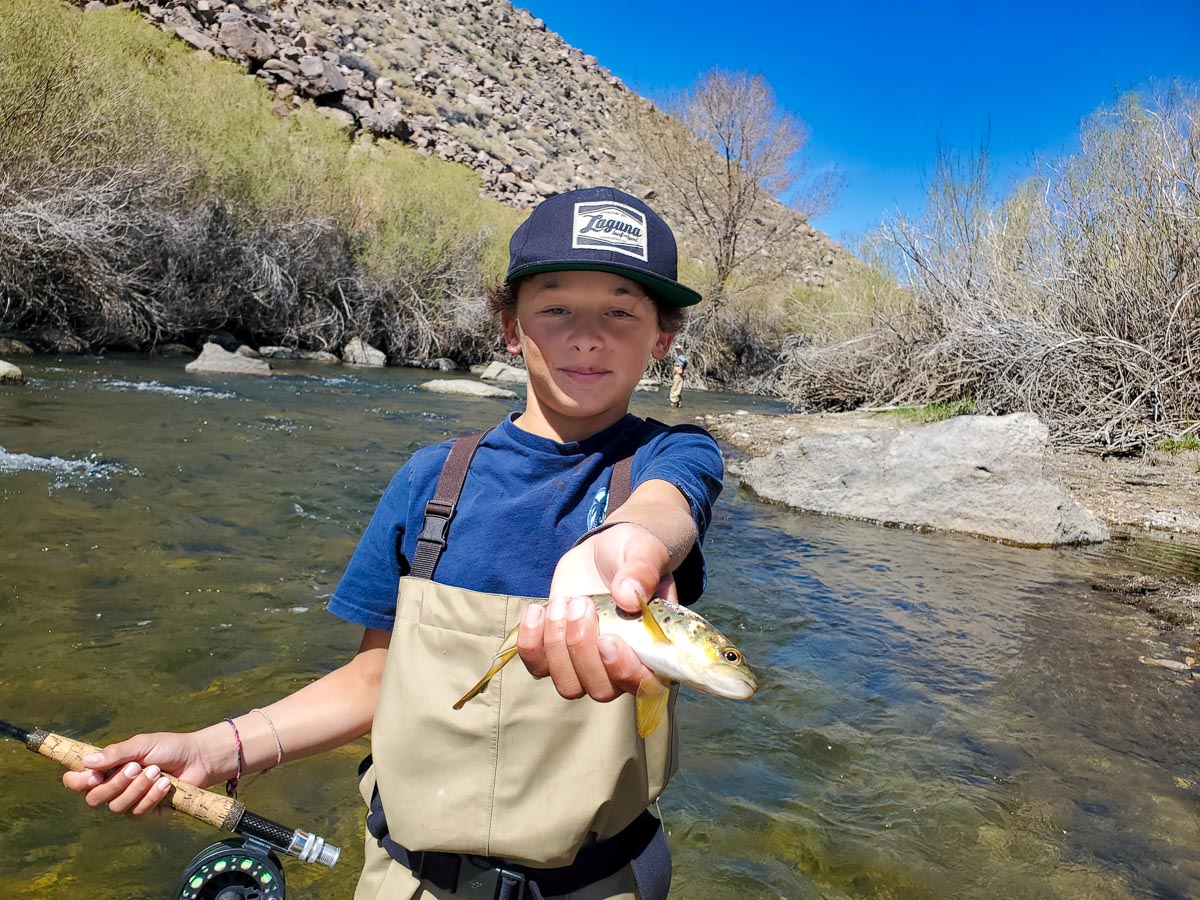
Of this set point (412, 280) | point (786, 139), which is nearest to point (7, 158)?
point (412, 280)

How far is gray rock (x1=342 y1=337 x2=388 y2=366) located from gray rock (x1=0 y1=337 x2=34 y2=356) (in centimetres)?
777

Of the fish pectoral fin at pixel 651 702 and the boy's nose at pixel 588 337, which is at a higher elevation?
the boy's nose at pixel 588 337

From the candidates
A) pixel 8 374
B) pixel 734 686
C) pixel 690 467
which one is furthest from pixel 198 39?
pixel 734 686

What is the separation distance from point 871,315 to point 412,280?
523 inches

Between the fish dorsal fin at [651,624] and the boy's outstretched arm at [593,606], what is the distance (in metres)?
0.01

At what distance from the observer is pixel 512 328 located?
1.96 metres

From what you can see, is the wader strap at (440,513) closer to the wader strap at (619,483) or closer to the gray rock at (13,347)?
the wader strap at (619,483)

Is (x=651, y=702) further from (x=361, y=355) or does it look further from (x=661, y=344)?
(x=361, y=355)

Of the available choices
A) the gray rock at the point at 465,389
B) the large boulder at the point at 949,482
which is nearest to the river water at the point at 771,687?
the large boulder at the point at 949,482

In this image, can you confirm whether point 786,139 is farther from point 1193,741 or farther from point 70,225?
point 1193,741

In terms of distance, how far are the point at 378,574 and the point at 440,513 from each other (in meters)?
0.25

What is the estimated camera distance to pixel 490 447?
176 centimetres

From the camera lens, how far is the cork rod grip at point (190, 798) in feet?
5.46

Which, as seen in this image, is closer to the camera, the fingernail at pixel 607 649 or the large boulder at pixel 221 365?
the fingernail at pixel 607 649
